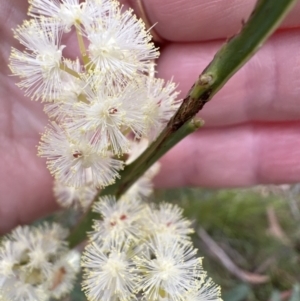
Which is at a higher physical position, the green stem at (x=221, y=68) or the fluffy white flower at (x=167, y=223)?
the green stem at (x=221, y=68)

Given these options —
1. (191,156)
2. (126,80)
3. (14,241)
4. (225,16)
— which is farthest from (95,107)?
(191,156)

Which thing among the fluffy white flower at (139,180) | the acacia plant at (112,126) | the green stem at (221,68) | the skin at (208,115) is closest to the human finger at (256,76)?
the skin at (208,115)

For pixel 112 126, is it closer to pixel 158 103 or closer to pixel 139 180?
pixel 158 103

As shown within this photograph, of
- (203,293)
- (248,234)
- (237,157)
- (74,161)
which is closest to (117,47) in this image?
(74,161)

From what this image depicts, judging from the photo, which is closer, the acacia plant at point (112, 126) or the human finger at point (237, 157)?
the acacia plant at point (112, 126)

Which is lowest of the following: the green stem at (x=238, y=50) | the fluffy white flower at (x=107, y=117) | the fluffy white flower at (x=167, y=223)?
the fluffy white flower at (x=167, y=223)

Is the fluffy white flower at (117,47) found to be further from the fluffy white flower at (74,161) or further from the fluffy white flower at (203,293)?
the fluffy white flower at (203,293)

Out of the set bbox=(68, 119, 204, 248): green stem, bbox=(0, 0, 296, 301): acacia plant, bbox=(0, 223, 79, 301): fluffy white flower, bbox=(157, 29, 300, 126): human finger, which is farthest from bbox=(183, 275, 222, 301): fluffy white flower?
bbox=(157, 29, 300, 126): human finger
